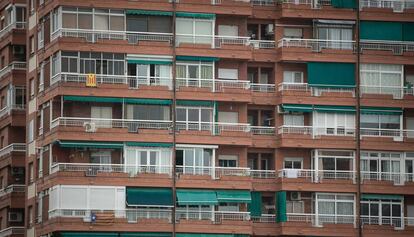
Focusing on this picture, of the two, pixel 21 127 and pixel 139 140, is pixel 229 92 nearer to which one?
pixel 139 140

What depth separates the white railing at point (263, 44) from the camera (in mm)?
113062

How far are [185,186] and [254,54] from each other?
395 inches

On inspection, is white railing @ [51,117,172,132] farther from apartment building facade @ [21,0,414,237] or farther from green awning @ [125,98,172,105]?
green awning @ [125,98,172,105]

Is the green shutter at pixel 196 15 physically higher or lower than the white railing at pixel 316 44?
higher

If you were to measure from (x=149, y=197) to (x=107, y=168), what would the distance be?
310 cm

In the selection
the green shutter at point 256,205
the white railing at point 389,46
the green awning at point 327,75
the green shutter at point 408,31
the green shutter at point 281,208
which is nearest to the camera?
the green shutter at point 281,208

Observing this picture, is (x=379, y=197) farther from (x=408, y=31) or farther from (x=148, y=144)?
(x=148, y=144)

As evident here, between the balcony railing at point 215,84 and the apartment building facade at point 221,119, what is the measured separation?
0.09 metres

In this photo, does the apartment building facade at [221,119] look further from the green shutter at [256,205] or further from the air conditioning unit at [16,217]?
the air conditioning unit at [16,217]

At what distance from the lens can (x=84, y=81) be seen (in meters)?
109

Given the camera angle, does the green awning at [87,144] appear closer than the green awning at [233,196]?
Yes

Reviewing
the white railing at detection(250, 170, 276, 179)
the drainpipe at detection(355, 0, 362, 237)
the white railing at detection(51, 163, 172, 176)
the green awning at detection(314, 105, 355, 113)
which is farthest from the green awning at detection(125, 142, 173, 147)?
the drainpipe at detection(355, 0, 362, 237)

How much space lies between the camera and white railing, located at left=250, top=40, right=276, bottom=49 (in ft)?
371

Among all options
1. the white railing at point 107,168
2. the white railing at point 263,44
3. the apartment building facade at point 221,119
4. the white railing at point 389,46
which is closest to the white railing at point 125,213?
the apartment building facade at point 221,119
